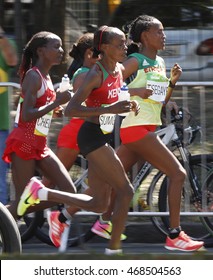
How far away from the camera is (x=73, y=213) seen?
26.7ft

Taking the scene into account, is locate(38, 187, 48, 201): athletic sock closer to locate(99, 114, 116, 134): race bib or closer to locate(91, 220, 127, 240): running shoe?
locate(99, 114, 116, 134): race bib

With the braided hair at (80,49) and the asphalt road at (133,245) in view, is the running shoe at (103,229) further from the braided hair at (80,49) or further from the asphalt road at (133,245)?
the braided hair at (80,49)

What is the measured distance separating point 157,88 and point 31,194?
1.41 meters

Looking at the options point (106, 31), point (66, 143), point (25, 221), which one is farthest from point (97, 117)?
point (25, 221)

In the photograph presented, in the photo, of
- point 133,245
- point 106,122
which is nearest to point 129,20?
point 133,245

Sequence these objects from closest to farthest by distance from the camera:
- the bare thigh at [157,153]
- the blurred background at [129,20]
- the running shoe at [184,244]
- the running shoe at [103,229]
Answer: the bare thigh at [157,153] < the running shoe at [184,244] < the running shoe at [103,229] < the blurred background at [129,20]

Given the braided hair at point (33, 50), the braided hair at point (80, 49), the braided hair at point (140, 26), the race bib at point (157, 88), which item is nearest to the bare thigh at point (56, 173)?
the braided hair at point (33, 50)

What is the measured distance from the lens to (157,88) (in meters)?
8.31

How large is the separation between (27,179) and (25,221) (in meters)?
1.15

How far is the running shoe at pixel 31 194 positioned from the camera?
769cm

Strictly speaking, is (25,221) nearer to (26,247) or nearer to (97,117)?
(26,247)

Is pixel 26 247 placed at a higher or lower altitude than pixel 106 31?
lower

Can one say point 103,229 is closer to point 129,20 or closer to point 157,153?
point 157,153

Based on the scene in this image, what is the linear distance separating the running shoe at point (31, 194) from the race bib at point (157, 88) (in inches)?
49.4
